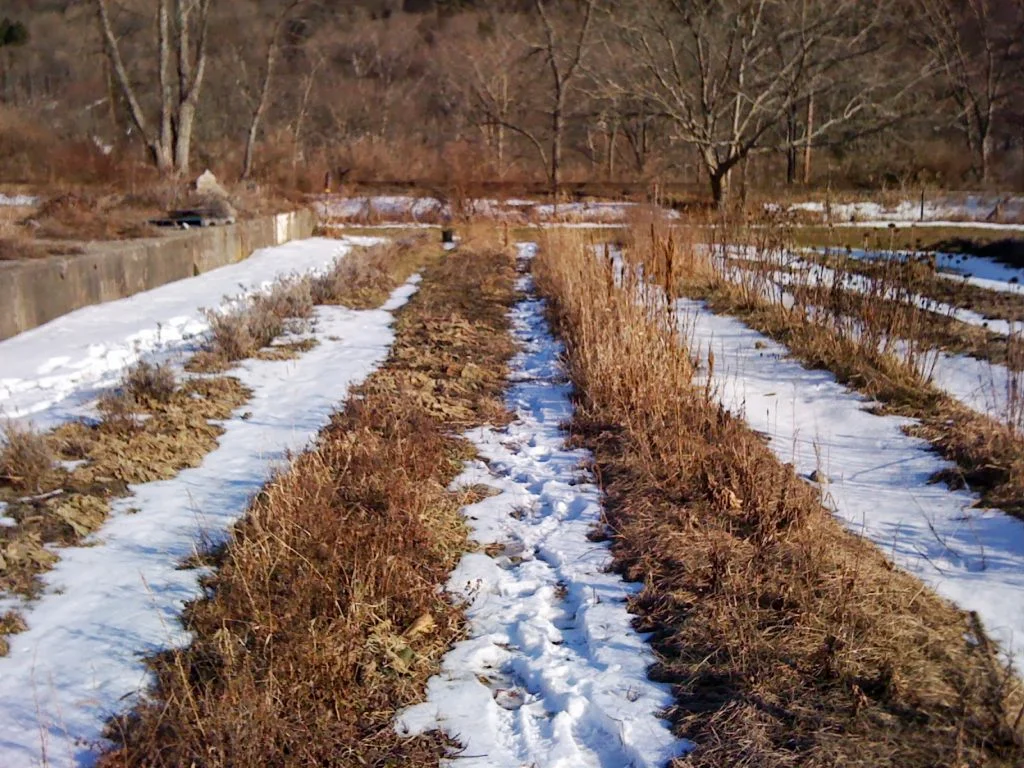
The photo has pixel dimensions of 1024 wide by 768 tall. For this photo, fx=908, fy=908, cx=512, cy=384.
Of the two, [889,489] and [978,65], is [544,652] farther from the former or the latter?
[978,65]

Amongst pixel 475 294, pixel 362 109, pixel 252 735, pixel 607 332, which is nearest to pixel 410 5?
pixel 362 109

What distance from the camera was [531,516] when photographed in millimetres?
4562

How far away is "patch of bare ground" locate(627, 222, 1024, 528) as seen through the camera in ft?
16.0

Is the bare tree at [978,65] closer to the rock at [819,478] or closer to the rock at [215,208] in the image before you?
the rock at [215,208]

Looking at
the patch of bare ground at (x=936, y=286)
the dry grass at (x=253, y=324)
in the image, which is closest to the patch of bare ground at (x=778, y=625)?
the patch of bare ground at (x=936, y=286)

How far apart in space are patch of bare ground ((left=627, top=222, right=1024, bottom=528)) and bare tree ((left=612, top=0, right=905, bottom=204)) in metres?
9.47

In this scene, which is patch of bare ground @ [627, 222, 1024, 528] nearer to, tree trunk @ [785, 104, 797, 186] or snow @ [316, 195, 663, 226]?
snow @ [316, 195, 663, 226]

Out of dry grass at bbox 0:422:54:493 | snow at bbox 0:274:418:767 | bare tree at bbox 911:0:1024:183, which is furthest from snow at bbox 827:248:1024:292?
bare tree at bbox 911:0:1024:183

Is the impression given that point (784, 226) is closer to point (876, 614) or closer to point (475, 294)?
point (475, 294)

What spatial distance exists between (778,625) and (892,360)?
4173mm

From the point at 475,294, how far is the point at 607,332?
201 inches

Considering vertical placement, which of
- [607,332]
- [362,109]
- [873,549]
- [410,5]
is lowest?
[873,549]

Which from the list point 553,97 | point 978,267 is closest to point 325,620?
point 978,267

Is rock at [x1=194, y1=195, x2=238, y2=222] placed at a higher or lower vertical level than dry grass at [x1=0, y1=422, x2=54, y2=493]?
higher
